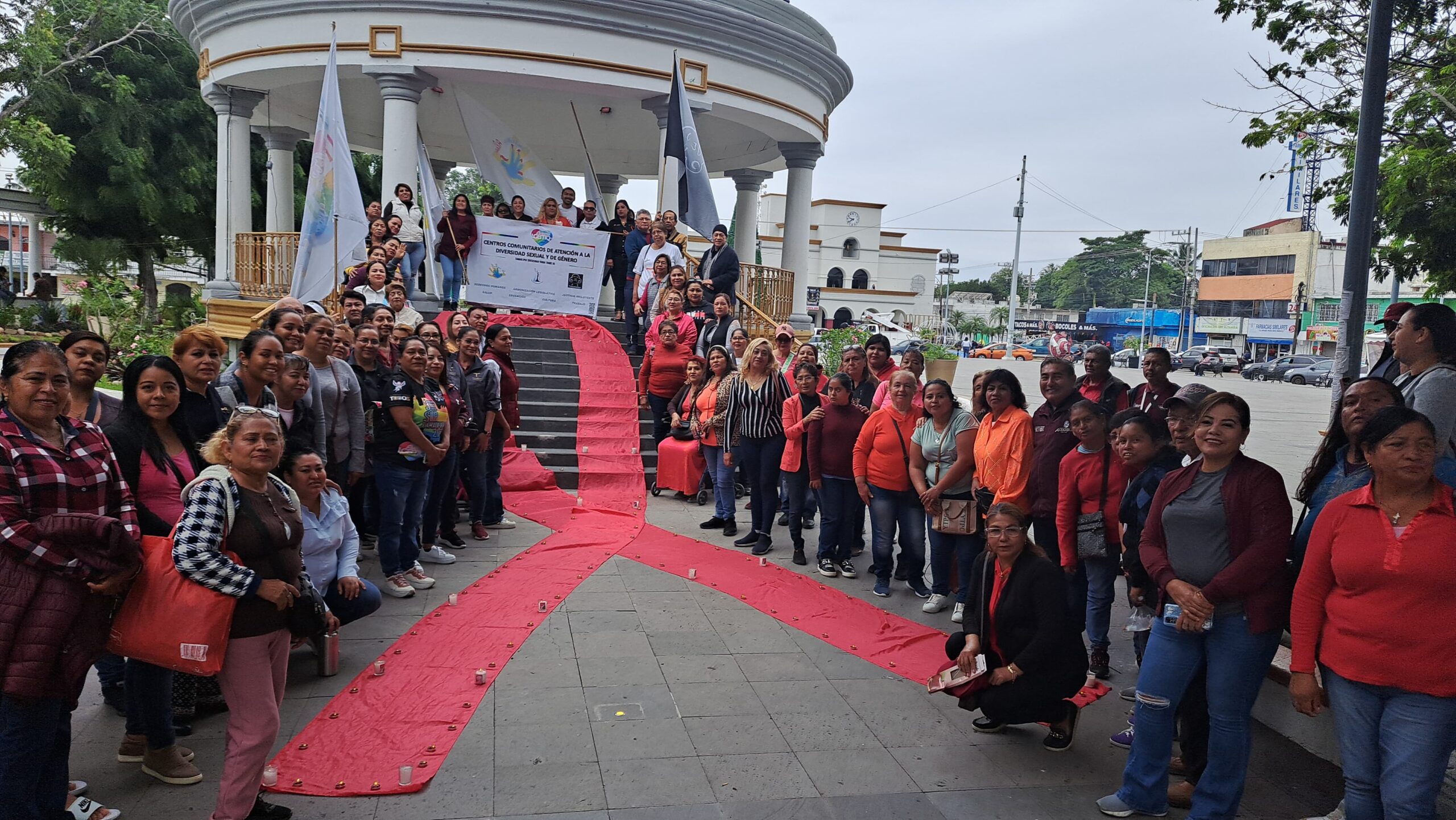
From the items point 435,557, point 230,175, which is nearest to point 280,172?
point 230,175

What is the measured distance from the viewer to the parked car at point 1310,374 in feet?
128

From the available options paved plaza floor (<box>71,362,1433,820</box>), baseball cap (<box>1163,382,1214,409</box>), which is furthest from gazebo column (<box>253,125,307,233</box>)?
baseball cap (<box>1163,382,1214,409</box>)

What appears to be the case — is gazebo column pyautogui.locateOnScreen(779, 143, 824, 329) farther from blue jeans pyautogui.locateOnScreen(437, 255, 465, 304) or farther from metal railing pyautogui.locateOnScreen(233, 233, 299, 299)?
metal railing pyautogui.locateOnScreen(233, 233, 299, 299)

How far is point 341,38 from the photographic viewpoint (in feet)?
40.8

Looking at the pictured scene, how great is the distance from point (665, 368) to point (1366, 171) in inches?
251

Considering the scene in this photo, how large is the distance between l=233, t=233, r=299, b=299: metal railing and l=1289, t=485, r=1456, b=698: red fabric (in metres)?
13.4

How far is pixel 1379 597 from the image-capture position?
2.90m

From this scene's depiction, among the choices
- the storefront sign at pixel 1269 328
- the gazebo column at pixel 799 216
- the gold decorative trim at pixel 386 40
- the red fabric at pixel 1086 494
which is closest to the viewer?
the red fabric at pixel 1086 494

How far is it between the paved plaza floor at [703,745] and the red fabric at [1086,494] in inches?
33.0

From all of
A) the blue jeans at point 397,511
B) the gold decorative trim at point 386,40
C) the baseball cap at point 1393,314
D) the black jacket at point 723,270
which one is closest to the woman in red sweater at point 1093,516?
the baseball cap at point 1393,314

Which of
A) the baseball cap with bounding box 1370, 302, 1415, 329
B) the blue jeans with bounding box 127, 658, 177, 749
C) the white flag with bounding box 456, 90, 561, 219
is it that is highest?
the white flag with bounding box 456, 90, 561, 219

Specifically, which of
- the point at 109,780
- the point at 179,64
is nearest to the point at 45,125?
the point at 179,64

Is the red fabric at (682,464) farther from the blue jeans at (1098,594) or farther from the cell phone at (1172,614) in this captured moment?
the cell phone at (1172,614)

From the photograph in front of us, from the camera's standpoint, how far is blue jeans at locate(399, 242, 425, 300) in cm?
1166
